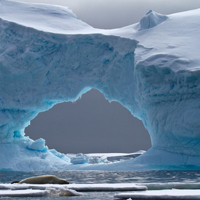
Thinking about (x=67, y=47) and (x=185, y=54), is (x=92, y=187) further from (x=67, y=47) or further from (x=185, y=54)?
(x=67, y=47)

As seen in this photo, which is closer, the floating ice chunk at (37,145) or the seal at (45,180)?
the seal at (45,180)

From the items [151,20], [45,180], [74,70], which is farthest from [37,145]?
[45,180]

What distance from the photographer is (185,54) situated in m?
16.5

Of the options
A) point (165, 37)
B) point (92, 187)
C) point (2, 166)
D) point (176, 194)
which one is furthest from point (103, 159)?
point (176, 194)

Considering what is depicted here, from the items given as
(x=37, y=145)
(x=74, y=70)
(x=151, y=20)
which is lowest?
(x=37, y=145)

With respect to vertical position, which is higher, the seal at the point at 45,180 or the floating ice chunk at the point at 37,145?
the floating ice chunk at the point at 37,145

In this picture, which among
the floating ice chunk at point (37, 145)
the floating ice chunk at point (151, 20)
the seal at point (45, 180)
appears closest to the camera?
the seal at point (45, 180)

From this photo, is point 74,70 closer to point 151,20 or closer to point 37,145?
point 37,145

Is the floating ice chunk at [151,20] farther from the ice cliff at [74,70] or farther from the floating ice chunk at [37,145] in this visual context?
the floating ice chunk at [37,145]

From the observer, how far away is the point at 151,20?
19.0m

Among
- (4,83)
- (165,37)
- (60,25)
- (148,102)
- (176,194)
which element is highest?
(60,25)

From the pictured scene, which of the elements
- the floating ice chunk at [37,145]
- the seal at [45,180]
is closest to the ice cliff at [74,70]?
the floating ice chunk at [37,145]

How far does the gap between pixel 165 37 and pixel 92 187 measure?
12.2 meters

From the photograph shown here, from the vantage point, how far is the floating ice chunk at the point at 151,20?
19016 mm
